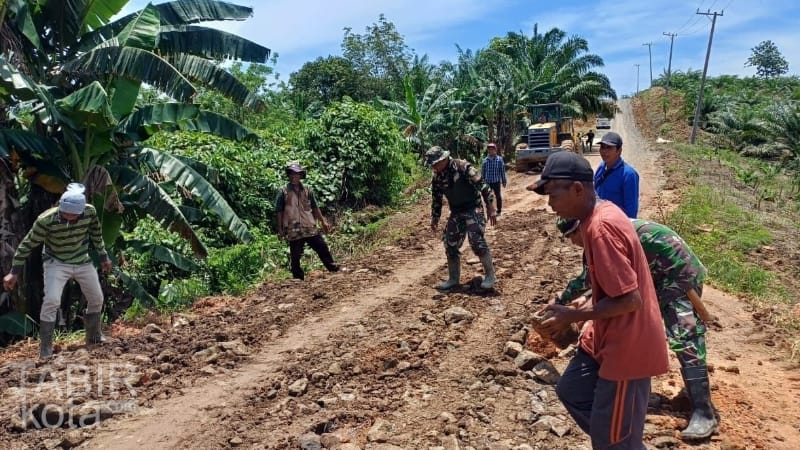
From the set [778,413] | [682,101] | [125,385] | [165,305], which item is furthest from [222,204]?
[682,101]

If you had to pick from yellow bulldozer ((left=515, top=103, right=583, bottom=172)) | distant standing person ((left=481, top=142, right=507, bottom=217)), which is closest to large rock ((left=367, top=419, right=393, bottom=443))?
distant standing person ((left=481, top=142, right=507, bottom=217))

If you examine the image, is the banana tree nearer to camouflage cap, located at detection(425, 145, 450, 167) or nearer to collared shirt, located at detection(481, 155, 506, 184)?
collared shirt, located at detection(481, 155, 506, 184)

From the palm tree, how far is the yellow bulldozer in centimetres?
1353

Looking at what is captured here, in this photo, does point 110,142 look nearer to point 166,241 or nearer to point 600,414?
point 166,241

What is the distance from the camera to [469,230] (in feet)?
23.1

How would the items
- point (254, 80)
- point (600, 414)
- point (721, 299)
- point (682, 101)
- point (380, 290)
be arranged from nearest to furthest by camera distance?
point (600, 414)
point (721, 299)
point (380, 290)
point (254, 80)
point (682, 101)

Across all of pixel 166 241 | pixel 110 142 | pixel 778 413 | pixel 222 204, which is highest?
pixel 110 142

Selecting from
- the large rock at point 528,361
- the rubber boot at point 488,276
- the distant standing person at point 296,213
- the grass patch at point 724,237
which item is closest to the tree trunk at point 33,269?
the distant standing person at point 296,213

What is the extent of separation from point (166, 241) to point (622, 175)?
27.9 ft

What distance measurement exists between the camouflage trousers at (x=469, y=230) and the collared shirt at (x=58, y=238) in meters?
3.72

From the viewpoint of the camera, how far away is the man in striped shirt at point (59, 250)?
5.81 meters

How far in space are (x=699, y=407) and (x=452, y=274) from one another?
3.91m

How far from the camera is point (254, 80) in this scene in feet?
101

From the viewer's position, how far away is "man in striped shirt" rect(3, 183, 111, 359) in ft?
19.1
